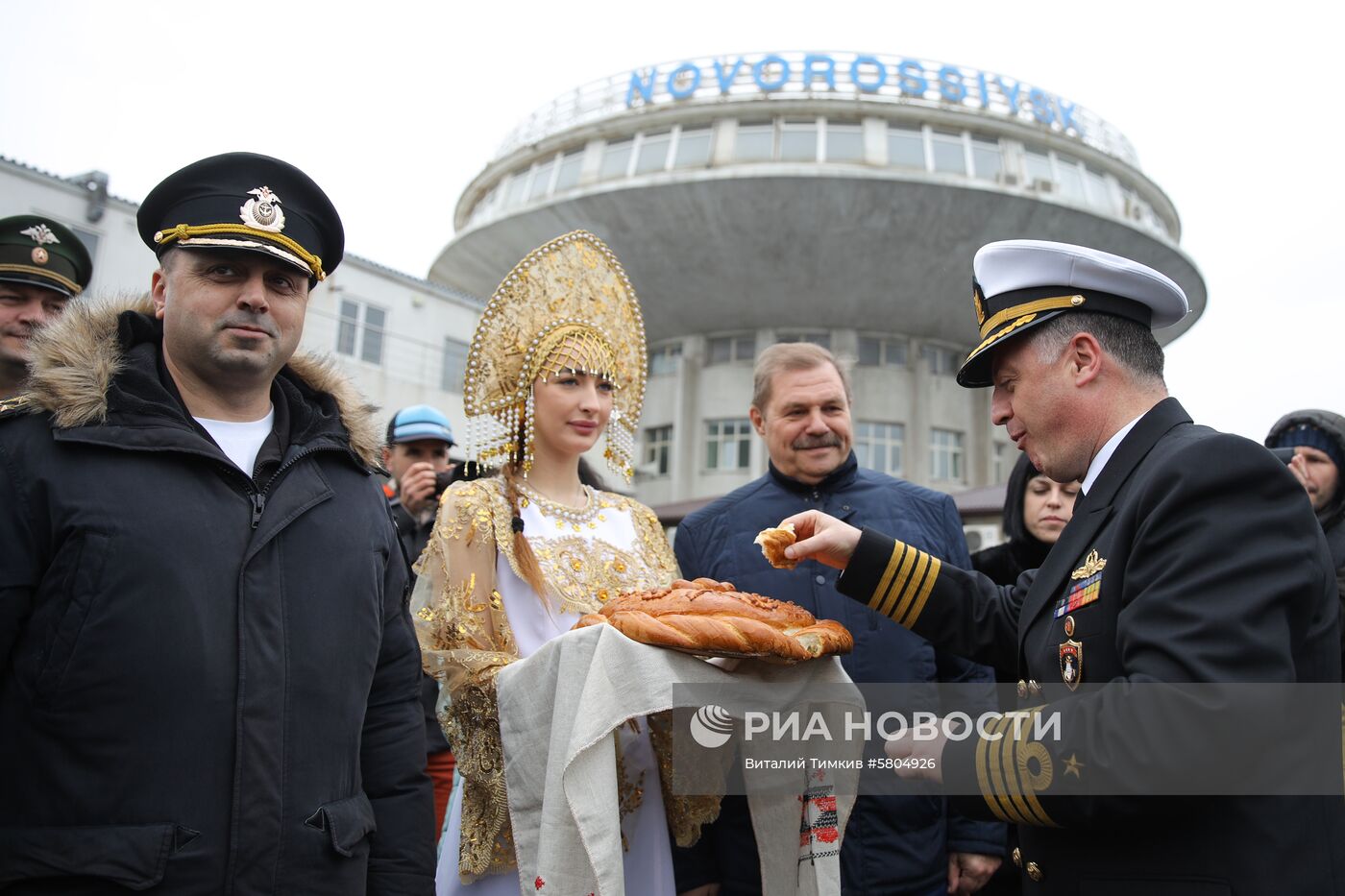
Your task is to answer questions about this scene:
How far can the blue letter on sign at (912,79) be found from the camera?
28.3 m

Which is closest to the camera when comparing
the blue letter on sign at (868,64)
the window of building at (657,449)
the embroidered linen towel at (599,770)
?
the embroidered linen towel at (599,770)

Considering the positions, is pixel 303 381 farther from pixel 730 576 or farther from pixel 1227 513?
pixel 1227 513

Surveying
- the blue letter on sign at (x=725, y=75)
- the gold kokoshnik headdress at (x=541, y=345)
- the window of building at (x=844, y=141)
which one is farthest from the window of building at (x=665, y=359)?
the gold kokoshnik headdress at (x=541, y=345)

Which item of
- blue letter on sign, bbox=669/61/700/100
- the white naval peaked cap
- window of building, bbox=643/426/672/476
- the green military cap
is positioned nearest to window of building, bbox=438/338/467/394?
window of building, bbox=643/426/672/476

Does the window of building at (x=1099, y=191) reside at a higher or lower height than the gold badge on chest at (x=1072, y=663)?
higher

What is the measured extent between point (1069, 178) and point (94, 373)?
31.2 m

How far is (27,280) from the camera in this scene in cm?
385

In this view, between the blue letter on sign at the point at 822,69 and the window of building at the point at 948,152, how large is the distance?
11.3 feet

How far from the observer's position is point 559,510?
3348mm

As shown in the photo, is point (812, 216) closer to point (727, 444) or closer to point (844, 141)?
point (844, 141)

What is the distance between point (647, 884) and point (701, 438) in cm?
2952

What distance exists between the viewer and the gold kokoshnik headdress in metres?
3.44

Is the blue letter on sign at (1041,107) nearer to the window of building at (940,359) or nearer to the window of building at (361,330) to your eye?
the window of building at (940,359)

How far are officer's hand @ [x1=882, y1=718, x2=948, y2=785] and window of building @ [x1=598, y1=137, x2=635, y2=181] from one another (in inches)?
1079
